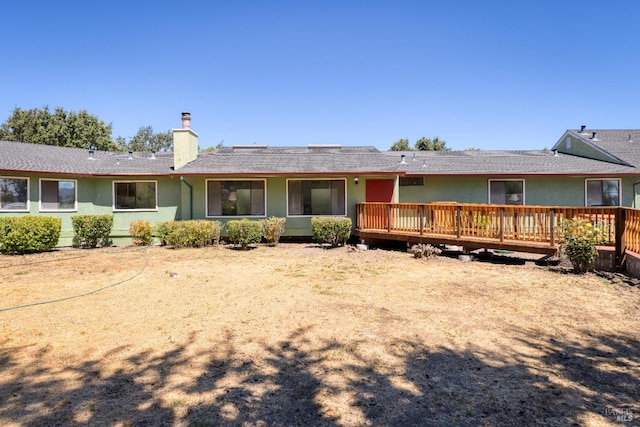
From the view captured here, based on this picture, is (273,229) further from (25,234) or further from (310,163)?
(25,234)

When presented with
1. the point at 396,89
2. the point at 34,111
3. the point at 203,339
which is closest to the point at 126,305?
the point at 203,339

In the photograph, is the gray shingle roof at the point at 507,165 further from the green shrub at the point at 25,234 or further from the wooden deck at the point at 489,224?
the green shrub at the point at 25,234

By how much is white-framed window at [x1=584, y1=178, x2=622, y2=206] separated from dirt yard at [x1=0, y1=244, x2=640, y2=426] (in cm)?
1003

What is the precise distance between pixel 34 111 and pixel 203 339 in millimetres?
43929

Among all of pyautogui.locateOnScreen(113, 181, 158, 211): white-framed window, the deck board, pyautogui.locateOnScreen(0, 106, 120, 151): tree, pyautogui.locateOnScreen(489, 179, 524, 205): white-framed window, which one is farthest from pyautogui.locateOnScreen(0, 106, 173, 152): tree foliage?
pyautogui.locateOnScreen(489, 179, 524, 205): white-framed window

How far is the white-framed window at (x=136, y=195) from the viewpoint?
47.0ft

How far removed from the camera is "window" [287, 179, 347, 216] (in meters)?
14.0

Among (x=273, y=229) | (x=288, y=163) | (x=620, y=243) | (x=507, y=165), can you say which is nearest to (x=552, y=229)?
(x=620, y=243)

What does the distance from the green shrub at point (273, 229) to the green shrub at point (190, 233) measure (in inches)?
73.2

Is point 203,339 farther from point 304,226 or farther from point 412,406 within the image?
point 304,226

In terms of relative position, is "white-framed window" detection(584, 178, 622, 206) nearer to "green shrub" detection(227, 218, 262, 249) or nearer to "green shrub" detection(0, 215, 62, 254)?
"green shrub" detection(227, 218, 262, 249)

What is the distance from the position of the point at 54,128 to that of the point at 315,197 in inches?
1366

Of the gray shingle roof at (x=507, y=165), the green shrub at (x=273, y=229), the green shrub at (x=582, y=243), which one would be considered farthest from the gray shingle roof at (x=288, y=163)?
the green shrub at (x=582, y=243)

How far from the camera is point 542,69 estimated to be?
57.7 ft
